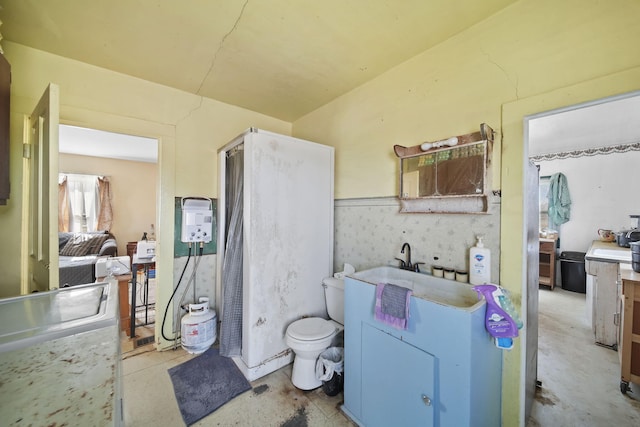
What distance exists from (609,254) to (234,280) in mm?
3691

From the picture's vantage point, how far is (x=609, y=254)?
7.89ft

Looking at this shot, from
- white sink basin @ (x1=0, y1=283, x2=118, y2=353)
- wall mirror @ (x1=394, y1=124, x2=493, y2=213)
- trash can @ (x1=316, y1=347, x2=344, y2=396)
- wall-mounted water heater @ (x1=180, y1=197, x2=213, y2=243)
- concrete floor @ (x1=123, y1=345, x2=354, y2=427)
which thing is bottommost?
concrete floor @ (x1=123, y1=345, x2=354, y2=427)

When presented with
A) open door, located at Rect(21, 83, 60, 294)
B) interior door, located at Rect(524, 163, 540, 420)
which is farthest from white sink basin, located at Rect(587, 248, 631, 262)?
open door, located at Rect(21, 83, 60, 294)

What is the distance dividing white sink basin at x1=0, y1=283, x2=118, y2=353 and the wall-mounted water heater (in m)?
1.14

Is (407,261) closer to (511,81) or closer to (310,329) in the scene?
(310,329)

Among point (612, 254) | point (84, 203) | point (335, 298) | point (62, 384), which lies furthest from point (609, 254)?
point (84, 203)

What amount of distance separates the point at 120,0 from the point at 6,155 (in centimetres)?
102

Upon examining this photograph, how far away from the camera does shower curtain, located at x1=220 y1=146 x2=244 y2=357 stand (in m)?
2.06

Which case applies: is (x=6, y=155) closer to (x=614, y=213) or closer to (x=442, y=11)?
(x=442, y=11)

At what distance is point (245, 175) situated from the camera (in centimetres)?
188

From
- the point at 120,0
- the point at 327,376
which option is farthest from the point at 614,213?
the point at 120,0

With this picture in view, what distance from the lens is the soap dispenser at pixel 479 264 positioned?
1.40 meters

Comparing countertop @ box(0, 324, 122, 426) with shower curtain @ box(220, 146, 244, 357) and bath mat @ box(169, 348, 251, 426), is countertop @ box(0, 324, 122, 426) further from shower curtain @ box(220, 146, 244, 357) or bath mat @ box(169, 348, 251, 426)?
shower curtain @ box(220, 146, 244, 357)

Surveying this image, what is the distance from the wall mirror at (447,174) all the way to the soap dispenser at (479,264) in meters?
0.23
